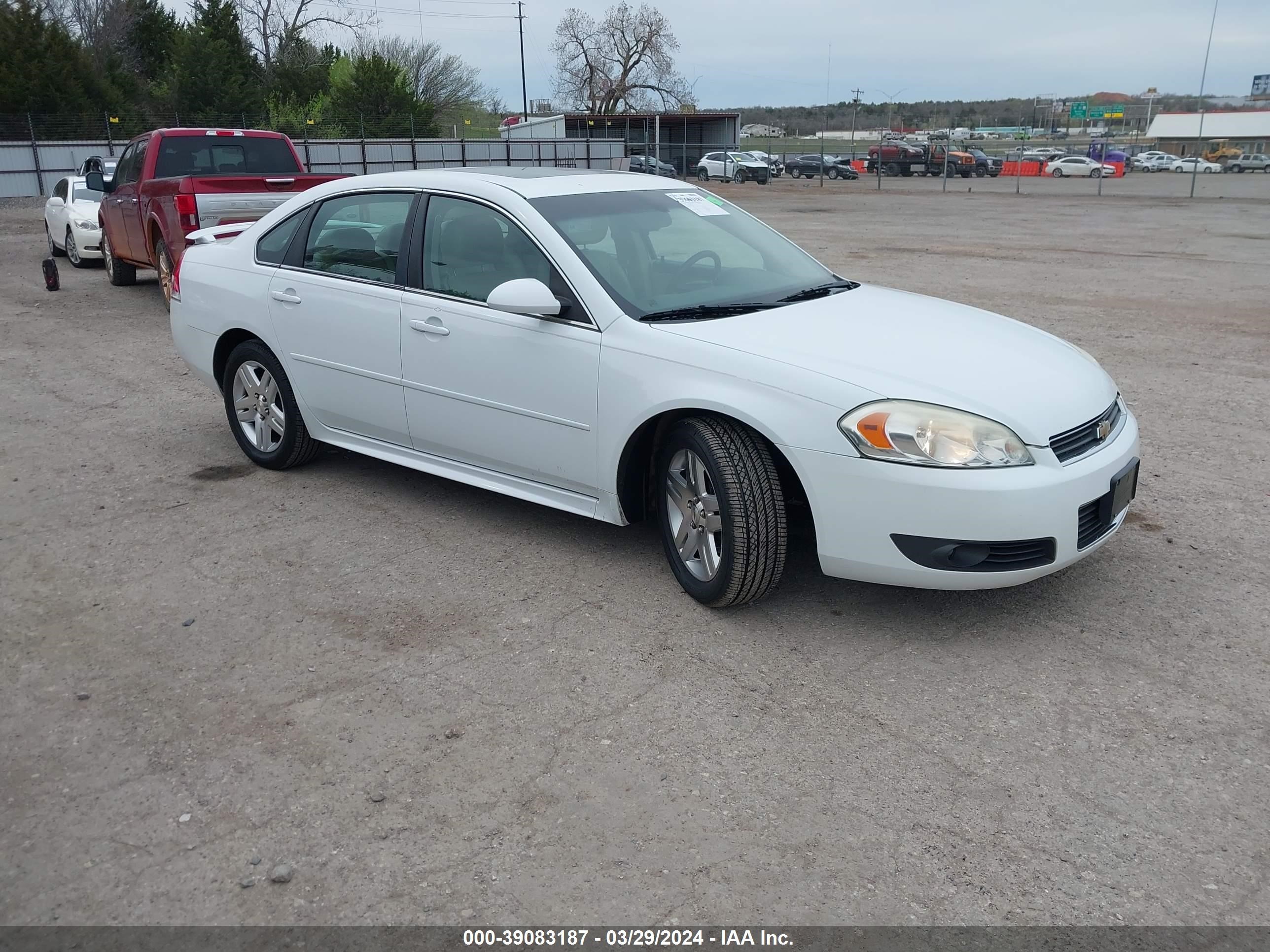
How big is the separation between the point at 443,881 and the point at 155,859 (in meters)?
0.78

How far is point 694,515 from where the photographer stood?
4234 millimetres

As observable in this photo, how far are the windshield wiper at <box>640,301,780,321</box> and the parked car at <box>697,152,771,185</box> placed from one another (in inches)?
1670

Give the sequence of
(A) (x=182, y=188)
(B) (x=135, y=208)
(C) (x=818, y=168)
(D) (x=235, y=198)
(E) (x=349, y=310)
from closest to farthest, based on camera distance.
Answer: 1. (E) (x=349, y=310)
2. (A) (x=182, y=188)
3. (D) (x=235, y=198)
4. (B) (x=135, y=208)
5. (C) (x=818, y=168)

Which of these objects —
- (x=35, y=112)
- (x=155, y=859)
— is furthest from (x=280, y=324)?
(x=35, y=112)

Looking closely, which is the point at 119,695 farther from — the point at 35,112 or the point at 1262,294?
the point at 35,112

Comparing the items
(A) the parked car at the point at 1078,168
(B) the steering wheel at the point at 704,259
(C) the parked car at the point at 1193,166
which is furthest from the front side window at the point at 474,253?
(C) the parked car at the point at 1193,166

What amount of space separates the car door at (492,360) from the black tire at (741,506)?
56 centimetres

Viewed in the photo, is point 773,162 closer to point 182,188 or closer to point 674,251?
point 182,188

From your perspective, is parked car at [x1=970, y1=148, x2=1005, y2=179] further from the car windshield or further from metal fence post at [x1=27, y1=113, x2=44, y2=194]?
the car windshield

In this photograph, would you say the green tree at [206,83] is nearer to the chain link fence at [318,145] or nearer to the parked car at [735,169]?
the chain link fence at [318,145]

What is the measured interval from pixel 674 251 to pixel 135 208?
8741mm

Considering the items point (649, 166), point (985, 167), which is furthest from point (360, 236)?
point (985, 167)

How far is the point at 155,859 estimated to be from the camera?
9.34ft

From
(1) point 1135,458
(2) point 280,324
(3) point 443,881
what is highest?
(2) point 280,324
